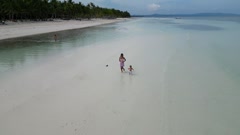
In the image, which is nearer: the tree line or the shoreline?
the shoreline

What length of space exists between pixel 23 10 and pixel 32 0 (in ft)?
19.3

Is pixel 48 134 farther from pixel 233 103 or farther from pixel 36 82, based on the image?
pixel 233 103

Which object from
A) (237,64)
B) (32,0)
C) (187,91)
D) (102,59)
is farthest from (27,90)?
(32,0)

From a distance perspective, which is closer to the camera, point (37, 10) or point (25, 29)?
point (25, 29)

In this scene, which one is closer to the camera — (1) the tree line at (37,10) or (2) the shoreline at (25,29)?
(2) the shoreline at (25,29)

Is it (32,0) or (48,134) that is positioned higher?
(32,0)

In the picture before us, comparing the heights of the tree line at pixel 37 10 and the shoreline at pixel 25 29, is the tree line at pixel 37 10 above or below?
above

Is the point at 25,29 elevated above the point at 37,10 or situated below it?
below

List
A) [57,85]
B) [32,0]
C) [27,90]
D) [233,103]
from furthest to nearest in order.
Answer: [32,0]
[57,85]
[27,90]
[233,103]

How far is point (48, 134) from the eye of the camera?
6789 mm

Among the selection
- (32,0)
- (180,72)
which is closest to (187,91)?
(180,72)

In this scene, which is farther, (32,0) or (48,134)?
(32,0)

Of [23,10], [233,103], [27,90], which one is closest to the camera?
[233,103]

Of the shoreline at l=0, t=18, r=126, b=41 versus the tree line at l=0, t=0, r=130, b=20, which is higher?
the tree line at l=0, t=0, r=130, b=20
